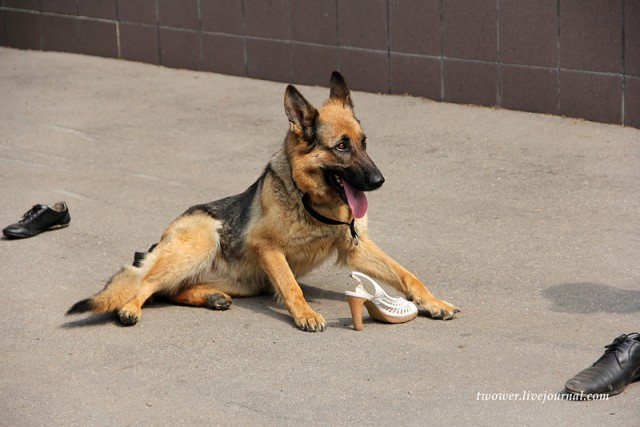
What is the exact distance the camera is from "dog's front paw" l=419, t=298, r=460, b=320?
246 inches

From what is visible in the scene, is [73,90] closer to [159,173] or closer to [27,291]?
[159,173]

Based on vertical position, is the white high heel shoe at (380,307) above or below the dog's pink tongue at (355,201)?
below

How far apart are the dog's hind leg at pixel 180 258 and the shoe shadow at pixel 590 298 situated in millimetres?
1977

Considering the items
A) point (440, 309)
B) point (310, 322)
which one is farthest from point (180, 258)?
point (440, 309)

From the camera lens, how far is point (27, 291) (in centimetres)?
709

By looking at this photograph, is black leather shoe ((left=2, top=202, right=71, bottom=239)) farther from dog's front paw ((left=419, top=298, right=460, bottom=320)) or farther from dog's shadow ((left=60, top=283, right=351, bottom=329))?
dog's front paw ((left=419, top=298, right=460, bottom=320))

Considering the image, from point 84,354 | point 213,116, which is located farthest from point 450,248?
point 213,116

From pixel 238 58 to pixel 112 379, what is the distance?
278 inches

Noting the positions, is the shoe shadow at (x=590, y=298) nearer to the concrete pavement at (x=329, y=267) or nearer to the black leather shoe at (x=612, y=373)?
the concrete pavement at (x=329, y=267)

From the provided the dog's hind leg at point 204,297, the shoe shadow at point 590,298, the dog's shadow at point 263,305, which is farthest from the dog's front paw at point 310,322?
the shoe shadow at point 590,298

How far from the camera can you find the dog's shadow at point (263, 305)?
6.49m

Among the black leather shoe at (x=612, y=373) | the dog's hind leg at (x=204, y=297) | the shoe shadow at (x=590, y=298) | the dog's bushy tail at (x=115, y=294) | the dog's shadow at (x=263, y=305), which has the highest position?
the black leather shoe at (x=612, y=373)

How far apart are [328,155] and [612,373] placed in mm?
2129

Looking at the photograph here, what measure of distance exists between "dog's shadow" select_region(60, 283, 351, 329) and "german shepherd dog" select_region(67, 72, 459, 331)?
0.08 metres
